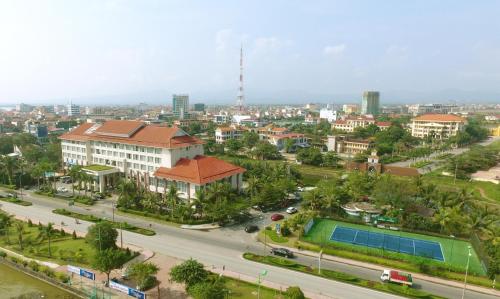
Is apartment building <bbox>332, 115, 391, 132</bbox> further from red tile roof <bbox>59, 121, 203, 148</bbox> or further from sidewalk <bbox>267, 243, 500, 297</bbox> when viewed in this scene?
sidewalk <bbox>267, 243, 500, 297</bbox>

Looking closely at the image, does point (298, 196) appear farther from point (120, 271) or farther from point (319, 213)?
point (120, 271)

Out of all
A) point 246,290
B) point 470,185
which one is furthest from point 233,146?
point 246,290

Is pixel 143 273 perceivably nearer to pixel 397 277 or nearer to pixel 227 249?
pixel 227 249

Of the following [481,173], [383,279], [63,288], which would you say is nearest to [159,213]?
[63,288]

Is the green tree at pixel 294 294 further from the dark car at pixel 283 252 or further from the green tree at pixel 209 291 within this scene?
the dark car at pixel 283 252

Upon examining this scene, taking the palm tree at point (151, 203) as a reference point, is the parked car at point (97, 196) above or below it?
below

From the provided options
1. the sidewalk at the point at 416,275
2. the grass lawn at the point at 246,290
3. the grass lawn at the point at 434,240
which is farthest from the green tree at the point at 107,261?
the grass lawn at the point at 434,240
